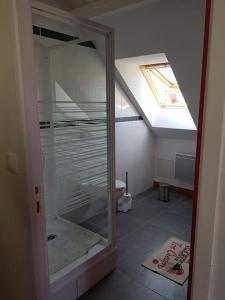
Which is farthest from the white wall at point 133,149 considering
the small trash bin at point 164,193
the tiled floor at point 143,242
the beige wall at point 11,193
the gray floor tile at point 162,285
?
the beige wall at point 11,193

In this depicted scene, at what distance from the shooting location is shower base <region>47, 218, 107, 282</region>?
1.99m

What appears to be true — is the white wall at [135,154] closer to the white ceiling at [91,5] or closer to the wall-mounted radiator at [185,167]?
the wall-mounted radiator at [185,167]

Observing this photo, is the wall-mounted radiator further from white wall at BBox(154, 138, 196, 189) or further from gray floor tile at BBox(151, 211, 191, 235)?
gray floor tile at BBox(151, 211, 191, 235)

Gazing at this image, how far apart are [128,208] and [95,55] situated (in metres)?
2.05

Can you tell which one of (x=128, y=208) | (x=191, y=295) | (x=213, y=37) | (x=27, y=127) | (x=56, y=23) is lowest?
(x=128, y=208)

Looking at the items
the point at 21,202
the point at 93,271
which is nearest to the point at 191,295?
the point at 21,202

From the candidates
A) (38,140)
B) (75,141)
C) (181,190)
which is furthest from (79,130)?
(181,190)

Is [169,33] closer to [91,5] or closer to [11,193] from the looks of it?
[91,5]

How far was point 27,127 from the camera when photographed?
1.32 m

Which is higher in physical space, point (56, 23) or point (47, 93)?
point (56, 23)

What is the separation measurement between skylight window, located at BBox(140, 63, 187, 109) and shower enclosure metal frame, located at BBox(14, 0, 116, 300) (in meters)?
1.80

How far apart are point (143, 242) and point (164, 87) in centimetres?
234

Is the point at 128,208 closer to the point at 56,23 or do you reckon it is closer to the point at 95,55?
the point at 95,55

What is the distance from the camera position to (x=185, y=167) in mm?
3768
